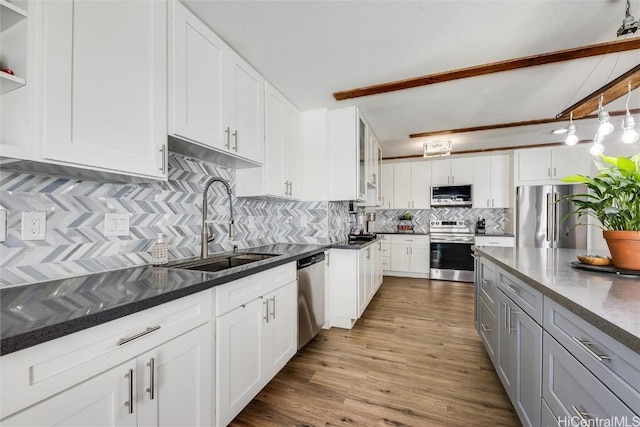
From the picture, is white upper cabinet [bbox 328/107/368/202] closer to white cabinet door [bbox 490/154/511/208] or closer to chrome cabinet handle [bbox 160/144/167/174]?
chrome cabinet handle [bbox 160/144/167/174]

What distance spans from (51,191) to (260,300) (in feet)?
3.83

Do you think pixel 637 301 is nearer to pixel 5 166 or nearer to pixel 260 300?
pixel 260 300

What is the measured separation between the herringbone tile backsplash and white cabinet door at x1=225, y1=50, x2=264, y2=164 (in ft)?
1.20

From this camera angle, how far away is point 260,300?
5.48 ft

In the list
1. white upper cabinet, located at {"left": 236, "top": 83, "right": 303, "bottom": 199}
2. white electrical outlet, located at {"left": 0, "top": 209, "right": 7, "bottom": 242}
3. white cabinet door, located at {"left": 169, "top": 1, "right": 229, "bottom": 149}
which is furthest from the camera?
white upper cabinet, located at {"left": 236, "top": 83, "right": 303, "bottom": 199}

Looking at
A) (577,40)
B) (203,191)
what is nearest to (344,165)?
(203,191)

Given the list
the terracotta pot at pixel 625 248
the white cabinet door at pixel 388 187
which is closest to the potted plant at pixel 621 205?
the terracotta pot at pixel 625 248

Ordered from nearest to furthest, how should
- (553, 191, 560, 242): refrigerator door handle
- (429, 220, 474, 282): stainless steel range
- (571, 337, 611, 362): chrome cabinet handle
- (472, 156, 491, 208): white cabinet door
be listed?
(571, 337, 611, 362): chrome cabinet handle < (553, 191, 560, 242): refrigerator door handle < (429, 220, 474, 282): stainless steel range < (472, 156, 491, 208): white cabinet door

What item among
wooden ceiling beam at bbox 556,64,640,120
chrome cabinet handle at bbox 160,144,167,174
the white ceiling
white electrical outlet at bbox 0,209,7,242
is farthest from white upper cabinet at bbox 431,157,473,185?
white electrical outlet at bbox 0,209,7,242

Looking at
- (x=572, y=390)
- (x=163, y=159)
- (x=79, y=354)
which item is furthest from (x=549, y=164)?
(x=79, y=354)

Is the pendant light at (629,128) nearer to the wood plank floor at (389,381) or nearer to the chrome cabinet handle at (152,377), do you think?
the wood plank floor at (389,381)

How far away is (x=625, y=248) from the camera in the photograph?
1.28 m

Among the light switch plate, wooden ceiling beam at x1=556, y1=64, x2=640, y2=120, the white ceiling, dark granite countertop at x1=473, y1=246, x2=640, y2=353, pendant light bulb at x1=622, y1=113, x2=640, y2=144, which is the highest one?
the white ceiling

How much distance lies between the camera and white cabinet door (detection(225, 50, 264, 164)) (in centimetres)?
188
